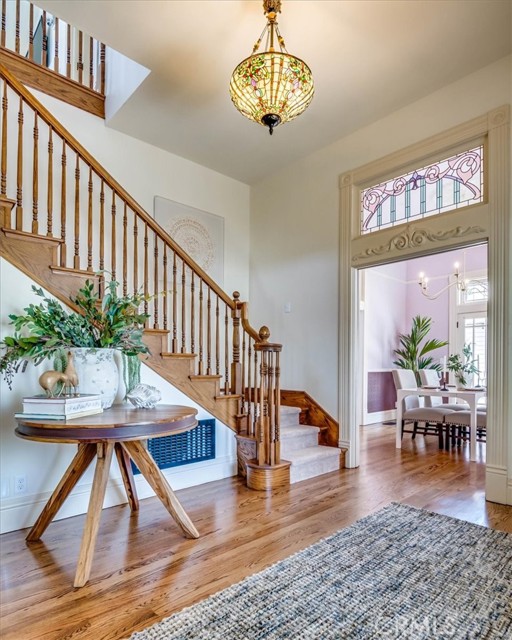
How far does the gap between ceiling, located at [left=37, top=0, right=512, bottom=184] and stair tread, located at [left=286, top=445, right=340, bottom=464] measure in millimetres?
3160

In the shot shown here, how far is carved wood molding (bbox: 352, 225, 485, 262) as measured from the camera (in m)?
3.20

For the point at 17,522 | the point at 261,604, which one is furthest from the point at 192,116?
the point at 261,604

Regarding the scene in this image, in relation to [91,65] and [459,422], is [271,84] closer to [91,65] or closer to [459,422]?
[91,65]

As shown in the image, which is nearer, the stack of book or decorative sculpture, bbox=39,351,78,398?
the stack of book

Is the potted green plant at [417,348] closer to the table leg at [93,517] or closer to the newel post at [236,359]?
the newel post at [236,359]

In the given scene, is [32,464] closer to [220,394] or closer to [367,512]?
[220,394]

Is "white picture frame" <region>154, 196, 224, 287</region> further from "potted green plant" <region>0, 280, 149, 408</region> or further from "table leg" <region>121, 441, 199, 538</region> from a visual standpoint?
"table leg" <region>121, 441, 199, 538</region>

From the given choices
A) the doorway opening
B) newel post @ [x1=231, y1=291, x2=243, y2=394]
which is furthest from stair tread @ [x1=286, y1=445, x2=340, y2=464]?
the doorway opening

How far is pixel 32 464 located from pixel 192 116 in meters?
3.24

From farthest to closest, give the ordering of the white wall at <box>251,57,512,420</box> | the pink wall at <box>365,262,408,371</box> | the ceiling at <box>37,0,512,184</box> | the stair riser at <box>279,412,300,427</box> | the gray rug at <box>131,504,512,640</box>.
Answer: the pink wall at <box>365,262,408,371</box>, the stair riser at <box>279,412,300,427</box>, the white wall at <box>251,57,512,420</box>, the ceiling at <box>37,0,512,184</box>, the gray rug at <box>131,504,512,640</box>

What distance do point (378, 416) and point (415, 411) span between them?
5.97 ft

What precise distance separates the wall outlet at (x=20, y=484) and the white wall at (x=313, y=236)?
2.71 m

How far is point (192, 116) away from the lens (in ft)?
12.4

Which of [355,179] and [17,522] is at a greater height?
[355,179]
